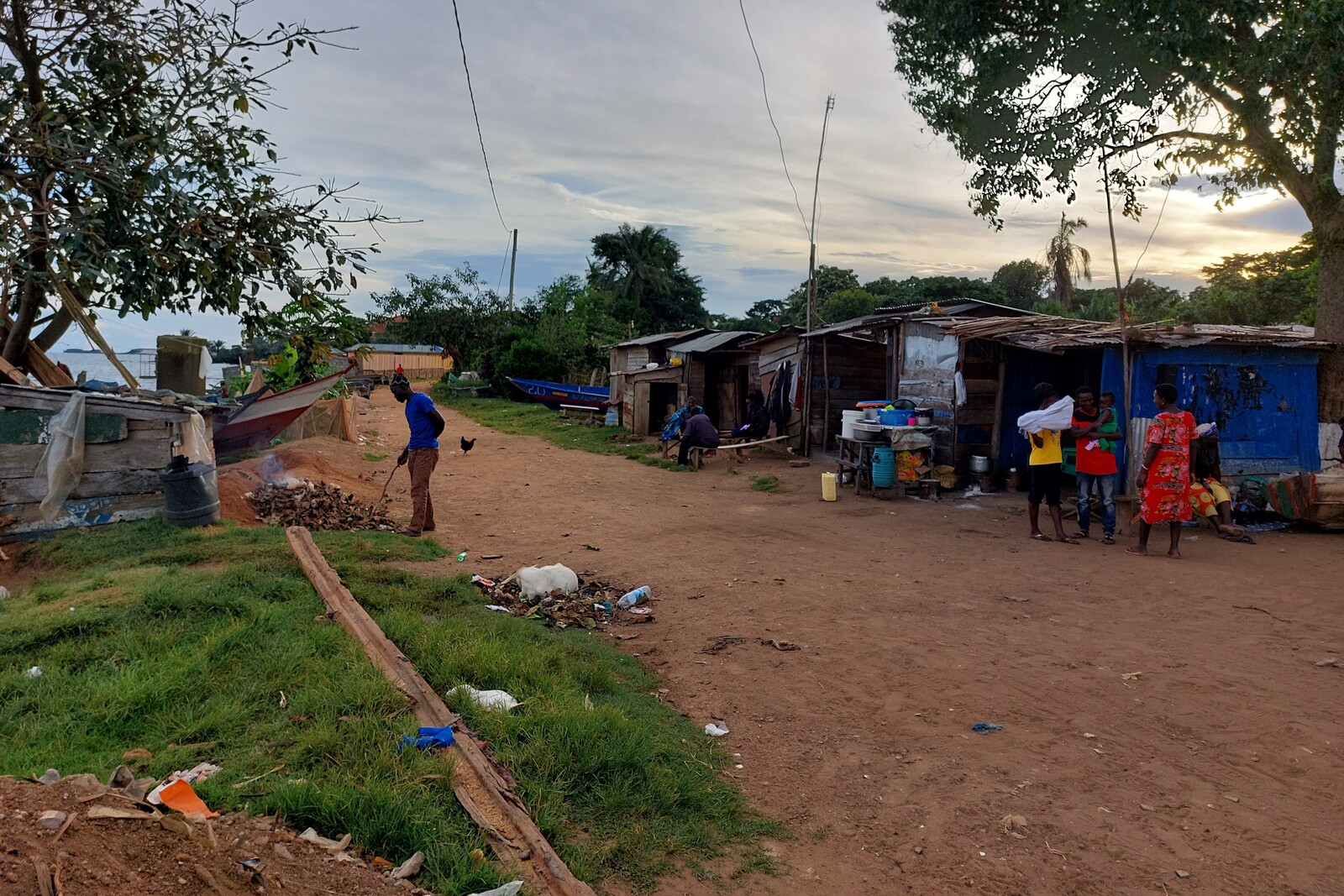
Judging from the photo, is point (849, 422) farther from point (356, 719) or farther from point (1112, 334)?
point (356, 719)

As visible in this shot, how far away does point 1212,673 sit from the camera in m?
4.95

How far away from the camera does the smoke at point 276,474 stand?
10.2 metres

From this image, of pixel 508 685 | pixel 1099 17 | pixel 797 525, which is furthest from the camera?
pixel 1099 17

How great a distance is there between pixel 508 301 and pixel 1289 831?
3902 centimetres

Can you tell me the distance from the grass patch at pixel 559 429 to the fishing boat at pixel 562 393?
0.43 m

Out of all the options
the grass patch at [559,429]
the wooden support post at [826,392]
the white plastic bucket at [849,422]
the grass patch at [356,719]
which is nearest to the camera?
the grass patch at [356,719]

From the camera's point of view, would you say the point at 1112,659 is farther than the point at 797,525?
No

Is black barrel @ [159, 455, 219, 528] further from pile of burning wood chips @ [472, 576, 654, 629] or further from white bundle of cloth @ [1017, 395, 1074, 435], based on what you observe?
white bundle of cloth @ [1017, 395, 1074, 435]

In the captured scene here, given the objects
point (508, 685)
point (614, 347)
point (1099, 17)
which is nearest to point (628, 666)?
point (508, 685)

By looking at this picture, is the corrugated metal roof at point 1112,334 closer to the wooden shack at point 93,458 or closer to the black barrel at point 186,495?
the black barrel at point 186,495

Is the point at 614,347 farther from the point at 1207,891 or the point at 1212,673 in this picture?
the point at 1207,891

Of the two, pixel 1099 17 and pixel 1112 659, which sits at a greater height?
pixel 1099 17

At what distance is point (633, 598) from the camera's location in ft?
21.5

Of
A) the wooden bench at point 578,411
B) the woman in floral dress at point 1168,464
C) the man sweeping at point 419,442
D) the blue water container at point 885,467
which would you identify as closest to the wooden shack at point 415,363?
the wooden bench at point 578,411
